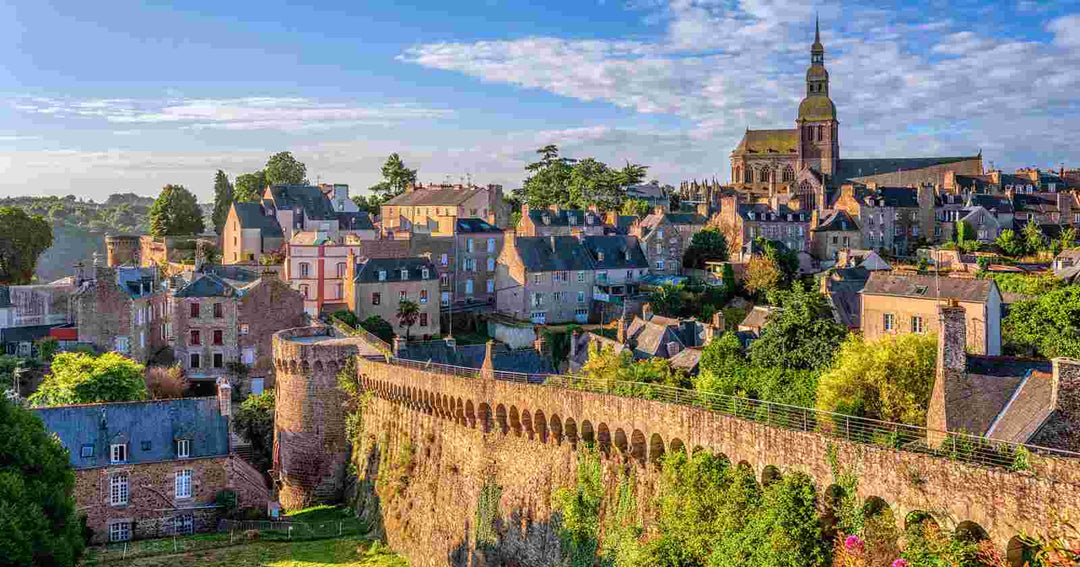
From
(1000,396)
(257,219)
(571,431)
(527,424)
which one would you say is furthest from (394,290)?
(1000,396)

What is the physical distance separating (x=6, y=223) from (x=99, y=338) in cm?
2516

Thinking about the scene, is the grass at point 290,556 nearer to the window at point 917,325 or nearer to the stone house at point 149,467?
the stone house at point 149,467

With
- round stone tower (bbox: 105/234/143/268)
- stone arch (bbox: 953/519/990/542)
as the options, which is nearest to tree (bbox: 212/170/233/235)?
A: round stone tower (bbox: 105/234/143/268)

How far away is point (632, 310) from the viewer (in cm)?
6375

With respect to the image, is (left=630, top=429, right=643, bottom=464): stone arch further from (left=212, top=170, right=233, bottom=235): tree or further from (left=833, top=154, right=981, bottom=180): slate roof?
(left=833, top=154, right=981, bottom=180): slate roof

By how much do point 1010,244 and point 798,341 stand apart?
138ft

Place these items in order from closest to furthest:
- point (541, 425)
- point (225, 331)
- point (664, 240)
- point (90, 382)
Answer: point (541, 425) < point (90, 382) < point (225, 331) < point (664, 240)

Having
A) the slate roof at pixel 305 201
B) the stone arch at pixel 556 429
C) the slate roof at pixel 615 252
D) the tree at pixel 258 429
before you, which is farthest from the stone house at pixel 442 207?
the stone arch at pixel 556 429

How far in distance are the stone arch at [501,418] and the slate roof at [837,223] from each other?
60.2 meters

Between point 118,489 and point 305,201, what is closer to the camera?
point 118,489

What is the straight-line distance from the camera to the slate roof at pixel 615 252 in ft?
225

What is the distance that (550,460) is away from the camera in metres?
25.2

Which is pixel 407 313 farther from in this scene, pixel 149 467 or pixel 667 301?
pixel 149 467

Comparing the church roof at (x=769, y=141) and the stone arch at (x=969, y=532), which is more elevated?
the church roof at (x=769, y=141)
